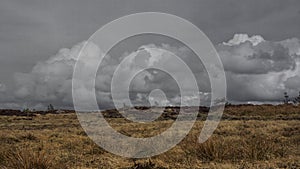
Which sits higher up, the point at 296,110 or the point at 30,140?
the point at 296,110

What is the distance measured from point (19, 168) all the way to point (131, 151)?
4.32 metres

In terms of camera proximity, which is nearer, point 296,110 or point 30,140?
point 30,140

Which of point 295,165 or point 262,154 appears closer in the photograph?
point 295,165

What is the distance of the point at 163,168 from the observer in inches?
365

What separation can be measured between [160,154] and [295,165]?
408cm

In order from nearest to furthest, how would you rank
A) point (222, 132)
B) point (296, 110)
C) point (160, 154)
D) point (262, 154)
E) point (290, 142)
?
point (262, 154) → point (160, 154) → point (290, 142) → point (222, 132) → point (296, 110)

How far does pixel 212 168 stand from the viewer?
924cm

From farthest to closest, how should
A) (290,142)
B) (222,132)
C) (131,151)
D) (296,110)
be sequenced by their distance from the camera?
(296,110) < (222,132) < (290,142) < (131,151)

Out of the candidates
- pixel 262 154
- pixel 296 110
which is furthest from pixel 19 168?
pixel 296 110

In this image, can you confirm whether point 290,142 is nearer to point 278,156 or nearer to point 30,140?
point 278,156

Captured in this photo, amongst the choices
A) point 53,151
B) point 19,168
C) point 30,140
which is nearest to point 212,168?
point 19,168

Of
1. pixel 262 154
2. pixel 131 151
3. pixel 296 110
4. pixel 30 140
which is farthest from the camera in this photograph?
pixel 296 110

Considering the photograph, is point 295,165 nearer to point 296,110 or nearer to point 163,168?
point 163,168

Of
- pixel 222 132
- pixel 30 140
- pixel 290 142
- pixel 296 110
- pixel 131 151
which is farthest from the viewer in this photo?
pixel 296 110
